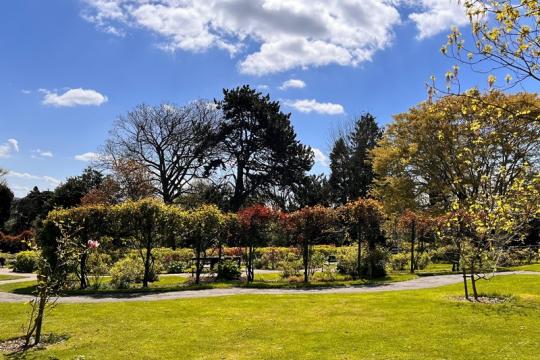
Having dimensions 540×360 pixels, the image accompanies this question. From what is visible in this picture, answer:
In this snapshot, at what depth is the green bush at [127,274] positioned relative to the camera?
58.9 feet

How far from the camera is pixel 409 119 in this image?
32.6 metres

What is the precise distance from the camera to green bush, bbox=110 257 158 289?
1794 cm

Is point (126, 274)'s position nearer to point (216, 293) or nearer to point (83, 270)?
point (83, 270)

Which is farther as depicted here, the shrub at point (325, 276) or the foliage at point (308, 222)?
the shrub at point (325, 276)

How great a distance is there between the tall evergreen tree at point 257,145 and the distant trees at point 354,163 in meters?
9.39

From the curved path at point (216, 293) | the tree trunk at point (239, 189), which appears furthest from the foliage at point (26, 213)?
the curved path at point (216, 293)

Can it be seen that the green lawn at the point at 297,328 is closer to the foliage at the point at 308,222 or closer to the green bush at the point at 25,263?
the foliage at the point at 308,222

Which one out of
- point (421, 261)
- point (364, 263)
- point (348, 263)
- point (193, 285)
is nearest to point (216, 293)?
point (193, 285)

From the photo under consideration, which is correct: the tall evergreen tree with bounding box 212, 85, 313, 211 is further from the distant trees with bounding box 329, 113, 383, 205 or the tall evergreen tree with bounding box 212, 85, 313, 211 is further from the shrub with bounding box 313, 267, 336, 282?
the shrub with bounding box 313, 267, 336, 282

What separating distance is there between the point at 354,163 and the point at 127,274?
4072 cm

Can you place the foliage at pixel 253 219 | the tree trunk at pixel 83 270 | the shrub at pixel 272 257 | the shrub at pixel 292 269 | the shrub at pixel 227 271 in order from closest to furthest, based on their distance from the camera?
the tree trunk at pixel 83 270 → the foliage at pixel 253 219 → the shrub at pixel 227 271 → the shrub at pixel 292 269 → the shrub at pixel 272 257

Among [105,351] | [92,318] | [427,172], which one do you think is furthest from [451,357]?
[427,172]

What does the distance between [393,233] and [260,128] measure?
2076cm

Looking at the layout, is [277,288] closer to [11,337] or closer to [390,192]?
[11,337]
